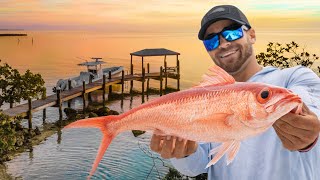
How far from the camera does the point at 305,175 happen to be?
2863 mm

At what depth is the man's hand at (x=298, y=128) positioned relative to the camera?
202cm

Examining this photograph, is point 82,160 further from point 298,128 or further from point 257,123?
point 257,123

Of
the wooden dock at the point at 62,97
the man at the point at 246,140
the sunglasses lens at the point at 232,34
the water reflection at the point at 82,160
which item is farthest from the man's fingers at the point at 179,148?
the wooden dock at the point at 62,97

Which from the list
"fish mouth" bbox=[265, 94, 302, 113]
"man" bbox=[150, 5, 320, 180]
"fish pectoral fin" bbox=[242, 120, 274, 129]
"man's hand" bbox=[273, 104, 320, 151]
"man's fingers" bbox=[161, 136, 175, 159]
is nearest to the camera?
"fish mouth" bbox=[265, 94, 302, 113]

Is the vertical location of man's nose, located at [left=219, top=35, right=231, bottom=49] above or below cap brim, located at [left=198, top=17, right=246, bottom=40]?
below

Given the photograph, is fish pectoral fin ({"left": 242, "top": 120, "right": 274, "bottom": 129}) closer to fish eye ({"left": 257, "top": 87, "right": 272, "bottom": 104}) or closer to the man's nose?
fish eye ({"left": 257, "top": 87, "right": 272, "bottom": 104})

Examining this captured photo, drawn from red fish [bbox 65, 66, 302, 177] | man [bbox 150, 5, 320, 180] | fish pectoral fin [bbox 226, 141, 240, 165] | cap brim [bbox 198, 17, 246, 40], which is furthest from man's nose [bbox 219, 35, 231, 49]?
fish pectoral fin [bbox 226, 141, 240, 165]

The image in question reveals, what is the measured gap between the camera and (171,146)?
8.93 ft

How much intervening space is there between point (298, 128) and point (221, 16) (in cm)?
102

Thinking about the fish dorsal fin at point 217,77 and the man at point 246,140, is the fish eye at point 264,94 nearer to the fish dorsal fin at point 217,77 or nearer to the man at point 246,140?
the fish dorsal fin at point 217,77

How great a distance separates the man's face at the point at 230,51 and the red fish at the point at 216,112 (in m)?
0.84

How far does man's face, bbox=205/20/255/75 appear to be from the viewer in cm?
286

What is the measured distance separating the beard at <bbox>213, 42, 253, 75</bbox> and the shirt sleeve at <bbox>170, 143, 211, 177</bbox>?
0.71 meters

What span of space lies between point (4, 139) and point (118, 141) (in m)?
8.13
